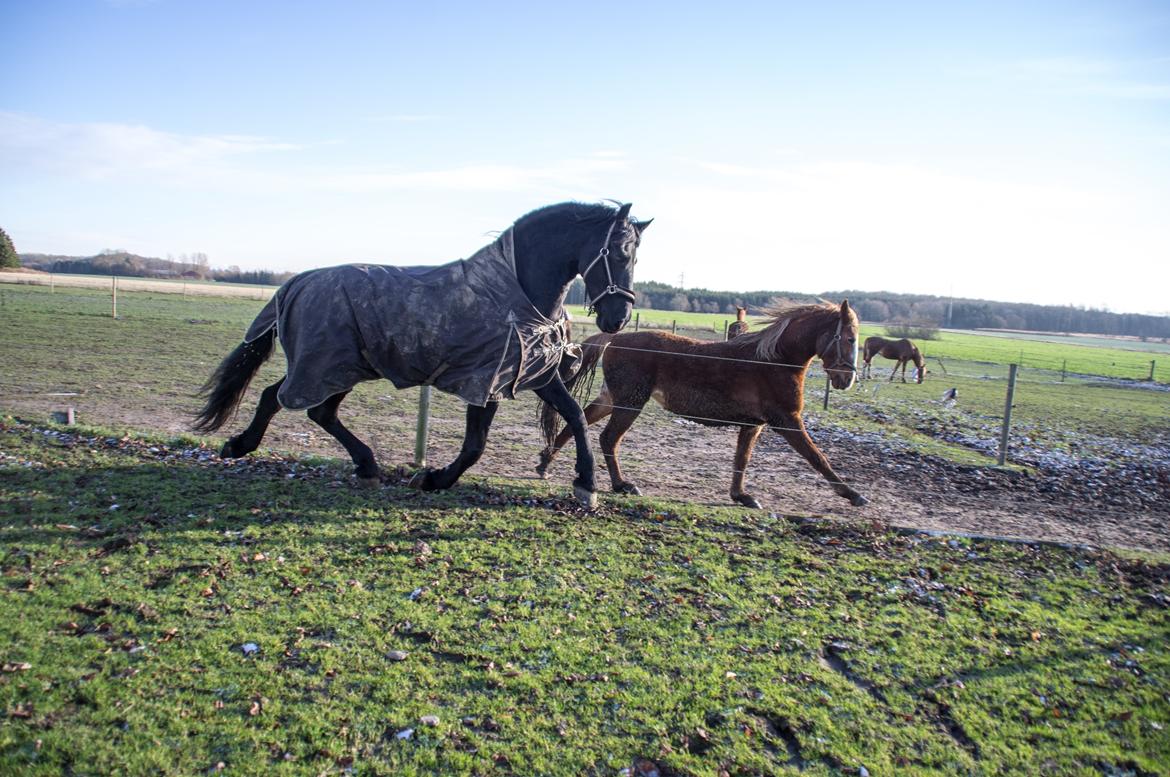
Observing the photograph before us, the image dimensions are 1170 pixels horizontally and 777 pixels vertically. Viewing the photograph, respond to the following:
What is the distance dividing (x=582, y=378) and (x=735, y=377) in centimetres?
159

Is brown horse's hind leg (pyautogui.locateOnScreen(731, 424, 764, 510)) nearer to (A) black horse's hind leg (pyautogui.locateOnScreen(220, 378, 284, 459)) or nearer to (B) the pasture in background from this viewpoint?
(B) the pasture in background

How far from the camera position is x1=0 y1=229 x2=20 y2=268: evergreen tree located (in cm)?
2659

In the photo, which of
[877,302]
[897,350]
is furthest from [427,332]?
[877,302]

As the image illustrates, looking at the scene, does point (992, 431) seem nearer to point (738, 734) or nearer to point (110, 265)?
point (738, 734)

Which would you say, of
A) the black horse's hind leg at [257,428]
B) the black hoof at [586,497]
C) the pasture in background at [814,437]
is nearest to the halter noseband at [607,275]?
the black hoof at [586,497]

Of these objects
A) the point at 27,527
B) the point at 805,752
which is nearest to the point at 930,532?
the point at 805,752

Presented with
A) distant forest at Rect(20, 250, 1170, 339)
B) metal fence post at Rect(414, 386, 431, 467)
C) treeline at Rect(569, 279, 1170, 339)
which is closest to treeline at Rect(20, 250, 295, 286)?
distant forest at Rect(20, 250, 1170, 339)

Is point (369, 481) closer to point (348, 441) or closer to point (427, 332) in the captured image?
point (348, 441)

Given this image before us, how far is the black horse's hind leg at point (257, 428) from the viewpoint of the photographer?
6797 mm

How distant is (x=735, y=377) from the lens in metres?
7.50

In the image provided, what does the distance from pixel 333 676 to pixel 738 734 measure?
6.29ft

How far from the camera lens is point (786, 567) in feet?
18.1

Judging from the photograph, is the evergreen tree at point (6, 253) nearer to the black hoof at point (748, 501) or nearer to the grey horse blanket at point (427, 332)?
the grey horse blanket at point (427, 332)

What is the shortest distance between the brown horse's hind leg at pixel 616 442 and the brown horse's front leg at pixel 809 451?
1.46 meters
